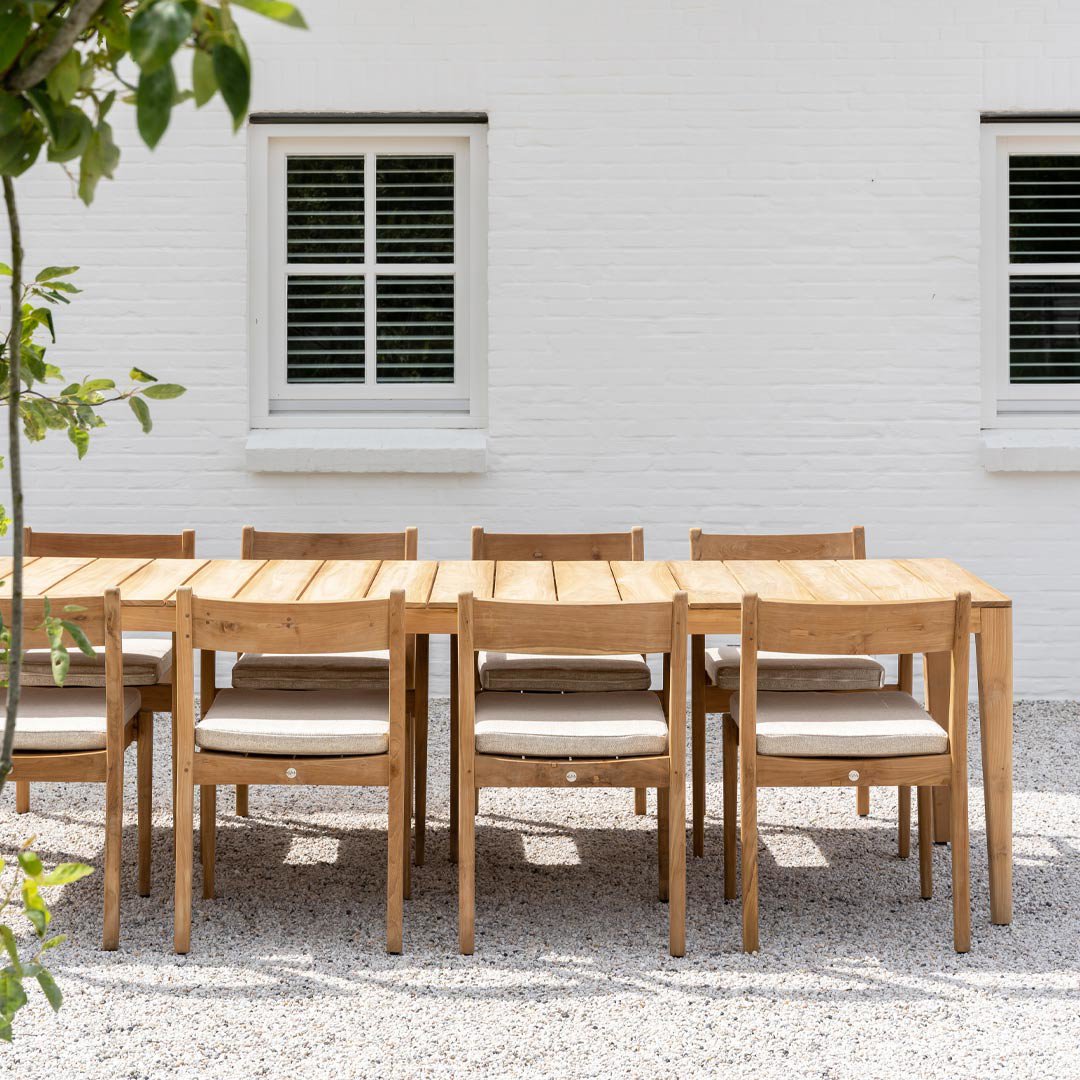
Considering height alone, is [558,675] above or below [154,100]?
below

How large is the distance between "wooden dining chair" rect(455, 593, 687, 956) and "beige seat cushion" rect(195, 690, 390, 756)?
226mm

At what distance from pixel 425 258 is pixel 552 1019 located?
4036 millimetres

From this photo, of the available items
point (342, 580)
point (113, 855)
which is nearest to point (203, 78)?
point (113, 855)

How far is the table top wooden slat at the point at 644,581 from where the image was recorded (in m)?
3.41

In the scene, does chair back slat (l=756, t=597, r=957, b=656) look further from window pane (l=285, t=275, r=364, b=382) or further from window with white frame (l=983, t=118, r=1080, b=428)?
window pane (l=285, t=275, r=364, b=382)

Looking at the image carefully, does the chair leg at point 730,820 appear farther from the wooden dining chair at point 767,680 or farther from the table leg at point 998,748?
the table leg at point 998,748

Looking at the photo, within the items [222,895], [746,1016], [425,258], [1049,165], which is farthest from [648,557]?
[746,1016]

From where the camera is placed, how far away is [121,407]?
5715 mm

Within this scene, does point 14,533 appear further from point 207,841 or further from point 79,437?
point 207,841

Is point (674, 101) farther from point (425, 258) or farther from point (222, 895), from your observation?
point (222, 895)

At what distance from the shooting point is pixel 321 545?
14.1 ft

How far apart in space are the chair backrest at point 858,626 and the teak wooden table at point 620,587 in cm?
28

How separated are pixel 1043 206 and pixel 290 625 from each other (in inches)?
178

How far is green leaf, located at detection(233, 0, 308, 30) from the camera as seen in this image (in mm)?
727
